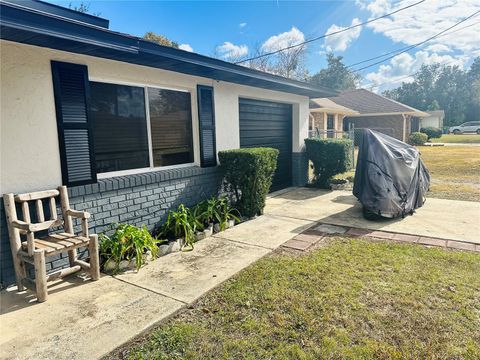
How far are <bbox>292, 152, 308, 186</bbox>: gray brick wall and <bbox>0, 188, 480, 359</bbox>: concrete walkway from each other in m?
3.48

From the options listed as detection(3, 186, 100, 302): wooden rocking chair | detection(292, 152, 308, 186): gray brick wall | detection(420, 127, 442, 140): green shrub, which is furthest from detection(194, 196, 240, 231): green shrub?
detection(420, 127, 442, 140): green shrub

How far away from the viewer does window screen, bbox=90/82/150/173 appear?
449cm

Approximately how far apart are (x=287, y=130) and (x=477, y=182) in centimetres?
608

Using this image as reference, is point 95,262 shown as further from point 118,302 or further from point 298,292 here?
point 298,292

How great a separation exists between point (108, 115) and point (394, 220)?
17.3 feet

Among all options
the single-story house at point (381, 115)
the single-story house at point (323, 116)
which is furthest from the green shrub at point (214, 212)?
the single-story house at point (381, 115)

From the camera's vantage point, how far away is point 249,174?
5.95m

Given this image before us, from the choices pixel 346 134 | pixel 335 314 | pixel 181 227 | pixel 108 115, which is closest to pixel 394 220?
pixel 335 314

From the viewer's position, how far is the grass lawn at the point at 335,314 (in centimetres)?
249

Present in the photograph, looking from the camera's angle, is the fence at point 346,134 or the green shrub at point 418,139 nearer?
the fence at point 346,134

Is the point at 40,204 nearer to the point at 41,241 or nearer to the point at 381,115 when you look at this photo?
the point at 41,241

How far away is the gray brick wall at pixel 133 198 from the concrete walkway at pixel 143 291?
1.64 ft

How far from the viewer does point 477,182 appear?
31.8 ft

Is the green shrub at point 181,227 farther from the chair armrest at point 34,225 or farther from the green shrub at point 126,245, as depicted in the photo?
the chair armrest at point 34,225
